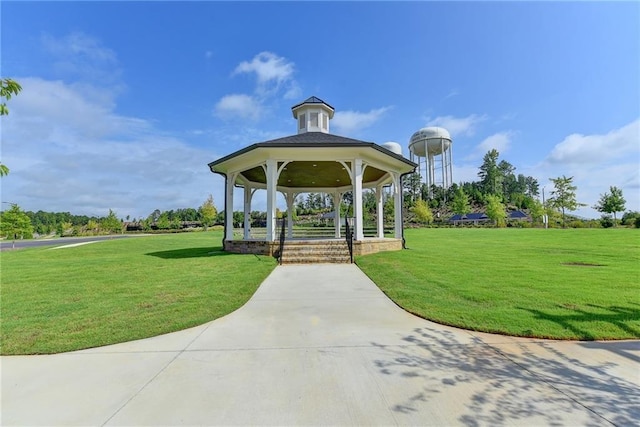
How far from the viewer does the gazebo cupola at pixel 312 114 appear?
14223mm

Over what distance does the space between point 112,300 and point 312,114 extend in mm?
11413

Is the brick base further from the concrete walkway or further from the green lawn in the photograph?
the concrete walkway

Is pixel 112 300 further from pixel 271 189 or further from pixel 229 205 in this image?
pixel 229 205

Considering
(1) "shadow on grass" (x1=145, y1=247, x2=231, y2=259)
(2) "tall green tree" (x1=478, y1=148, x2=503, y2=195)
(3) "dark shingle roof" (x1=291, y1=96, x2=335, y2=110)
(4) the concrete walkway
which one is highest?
(2) "tall green tree" (x1=478, y1=148, x2=503, y2=195)

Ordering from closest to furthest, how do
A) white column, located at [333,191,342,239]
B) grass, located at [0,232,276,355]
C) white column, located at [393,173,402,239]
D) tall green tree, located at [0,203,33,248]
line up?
grass, located at [0,232,276,355], white column, located at [393,173,402,239], white column, located at [333,191,342,239], tall green tree, located at [0,203,33,248]

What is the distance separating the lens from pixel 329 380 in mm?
2686

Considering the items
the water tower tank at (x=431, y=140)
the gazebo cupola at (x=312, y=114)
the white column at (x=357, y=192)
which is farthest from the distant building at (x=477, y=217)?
the white column at (x=357, y=192)

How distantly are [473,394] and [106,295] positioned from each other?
20.7 feet

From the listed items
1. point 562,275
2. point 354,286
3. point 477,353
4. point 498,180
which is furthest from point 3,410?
point 498,180

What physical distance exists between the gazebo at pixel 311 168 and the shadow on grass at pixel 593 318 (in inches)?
265

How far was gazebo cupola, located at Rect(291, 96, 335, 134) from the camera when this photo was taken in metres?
14.2

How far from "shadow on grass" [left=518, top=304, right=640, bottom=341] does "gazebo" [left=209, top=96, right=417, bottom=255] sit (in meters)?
6.74

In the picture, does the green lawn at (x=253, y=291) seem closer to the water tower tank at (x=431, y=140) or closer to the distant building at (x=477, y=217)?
the distant building at (x=477, y=217)

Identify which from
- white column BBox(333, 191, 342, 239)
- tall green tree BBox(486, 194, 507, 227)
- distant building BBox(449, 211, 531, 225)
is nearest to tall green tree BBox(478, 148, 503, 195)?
distant building BBox(449, 211, 531, 225)
